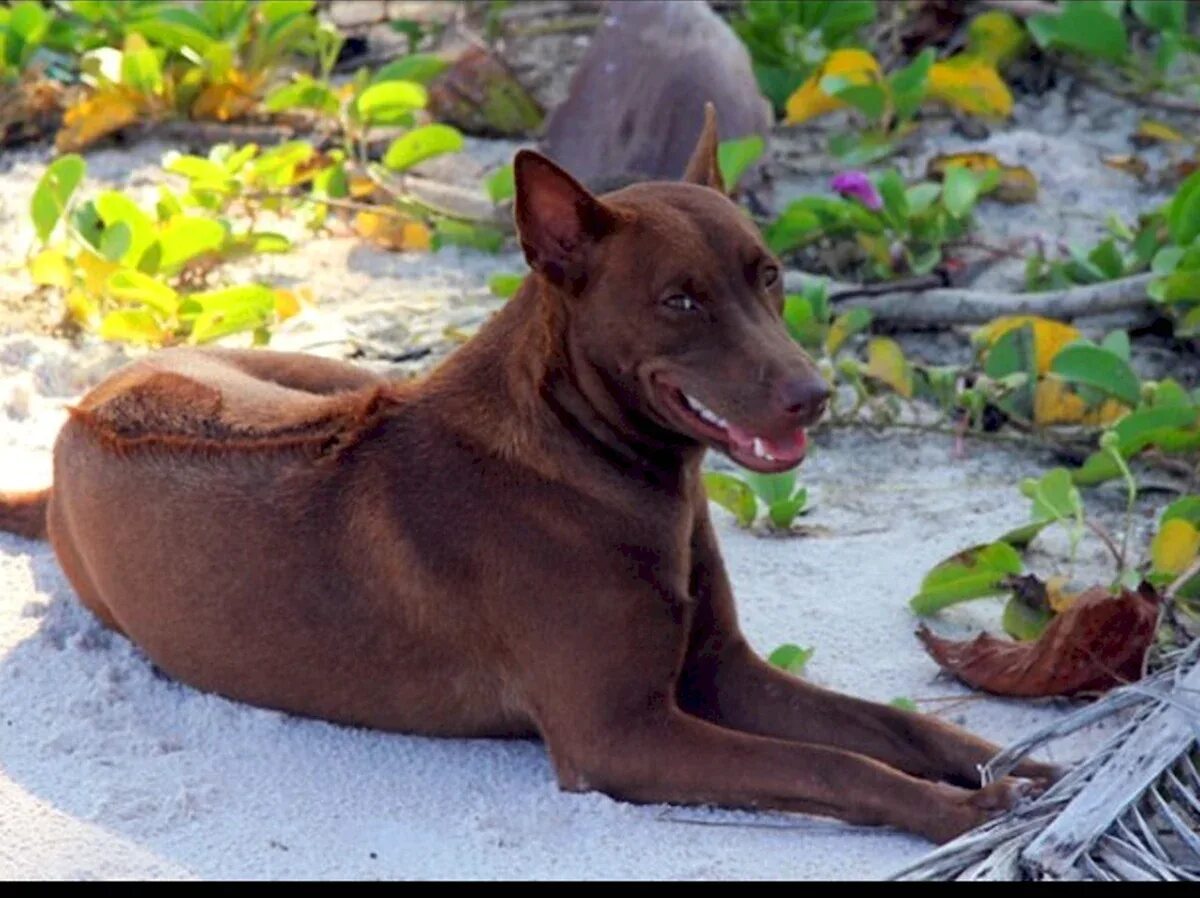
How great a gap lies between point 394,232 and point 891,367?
1.66m

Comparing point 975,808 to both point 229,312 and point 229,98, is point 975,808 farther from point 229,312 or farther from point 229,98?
point 229,98

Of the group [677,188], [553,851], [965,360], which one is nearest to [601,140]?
[965,360]

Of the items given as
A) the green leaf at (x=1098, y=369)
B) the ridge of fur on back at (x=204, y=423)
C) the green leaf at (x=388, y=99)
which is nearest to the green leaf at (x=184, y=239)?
the green leaf at (x=388, y=99)

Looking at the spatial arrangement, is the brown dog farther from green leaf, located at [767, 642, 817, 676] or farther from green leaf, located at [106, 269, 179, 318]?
green leaf, located at [106, 269, 179, 318]

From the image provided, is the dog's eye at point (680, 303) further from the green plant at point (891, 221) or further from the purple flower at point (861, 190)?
the purple flower at point (861, 190)

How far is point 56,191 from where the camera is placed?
5660mm

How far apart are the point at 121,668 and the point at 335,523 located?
53cm

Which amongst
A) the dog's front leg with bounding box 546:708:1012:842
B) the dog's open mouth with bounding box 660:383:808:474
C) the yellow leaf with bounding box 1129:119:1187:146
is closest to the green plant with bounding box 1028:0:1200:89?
the yellow leaf with bounding box 1129:119:1187:146

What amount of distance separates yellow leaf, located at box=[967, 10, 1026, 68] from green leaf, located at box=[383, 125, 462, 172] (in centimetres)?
175

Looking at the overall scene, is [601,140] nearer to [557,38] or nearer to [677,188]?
[557,38]

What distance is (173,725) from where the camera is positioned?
393 centimetres

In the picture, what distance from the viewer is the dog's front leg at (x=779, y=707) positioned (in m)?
3.74

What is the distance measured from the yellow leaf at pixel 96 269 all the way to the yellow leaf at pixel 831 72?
2089 mm

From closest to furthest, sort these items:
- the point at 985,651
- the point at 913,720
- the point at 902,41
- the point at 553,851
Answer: the point at 553,851 < the point at 913,720 < the point at 985,651 < the point at 902,41
